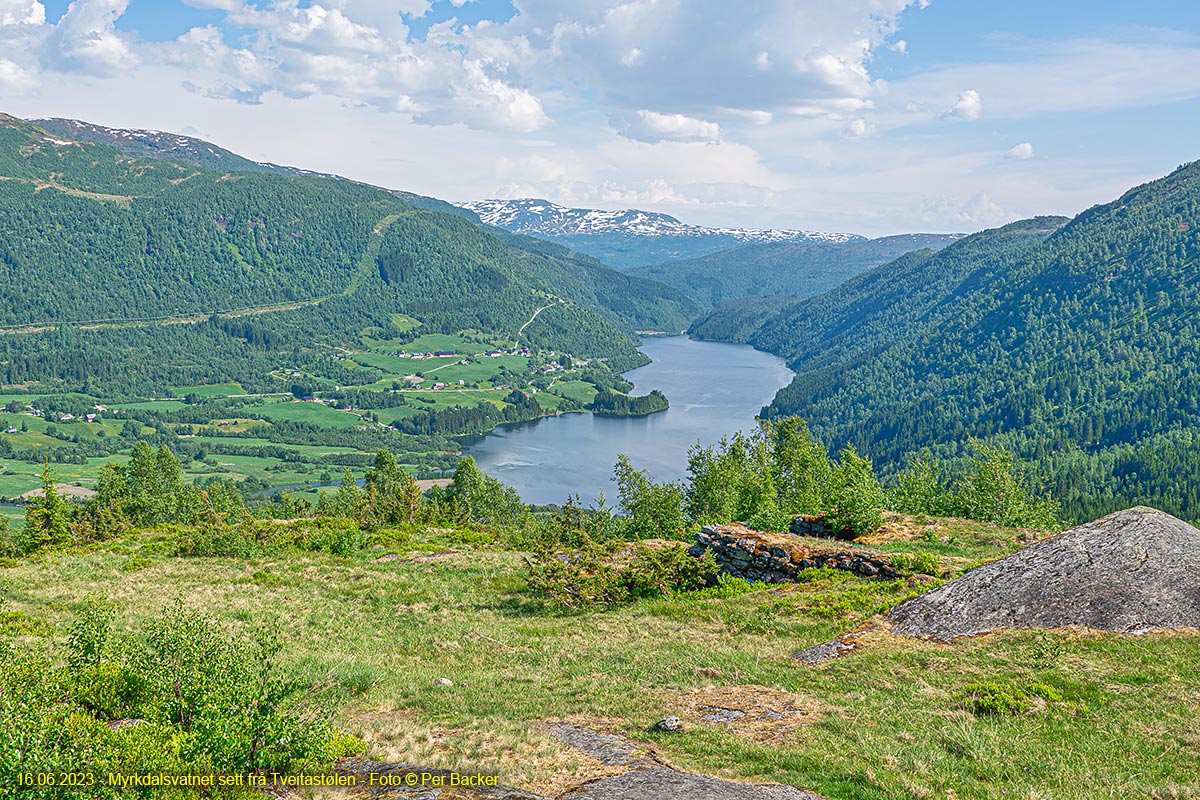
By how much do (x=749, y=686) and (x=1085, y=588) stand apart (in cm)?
1144

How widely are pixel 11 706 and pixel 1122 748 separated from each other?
20.6 metres

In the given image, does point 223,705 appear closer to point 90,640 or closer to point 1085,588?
point 90,640

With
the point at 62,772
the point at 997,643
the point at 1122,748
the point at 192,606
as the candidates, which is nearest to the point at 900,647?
the point at 997,643

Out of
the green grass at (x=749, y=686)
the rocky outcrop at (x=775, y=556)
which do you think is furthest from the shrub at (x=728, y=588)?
the rocky outcrop at (x=775, y=556)

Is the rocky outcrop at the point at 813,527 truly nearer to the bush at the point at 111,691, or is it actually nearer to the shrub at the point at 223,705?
the shrub at the point at 223,705

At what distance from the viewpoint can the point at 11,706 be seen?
12.0 m

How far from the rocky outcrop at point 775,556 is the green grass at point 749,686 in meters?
1.34

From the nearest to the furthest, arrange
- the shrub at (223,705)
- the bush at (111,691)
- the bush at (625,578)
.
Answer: the shrub at (223,705), the bush at (111,691), the bush at (625,578)

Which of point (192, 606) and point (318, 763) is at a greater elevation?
point (318, 763)

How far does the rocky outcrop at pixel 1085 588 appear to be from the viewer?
894 inches

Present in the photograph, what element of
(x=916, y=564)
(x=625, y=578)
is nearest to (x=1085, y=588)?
(x=916, y=564)

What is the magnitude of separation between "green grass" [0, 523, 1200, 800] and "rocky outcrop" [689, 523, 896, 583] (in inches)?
52.8

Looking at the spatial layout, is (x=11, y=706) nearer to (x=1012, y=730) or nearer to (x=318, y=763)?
(x=318, y=763)

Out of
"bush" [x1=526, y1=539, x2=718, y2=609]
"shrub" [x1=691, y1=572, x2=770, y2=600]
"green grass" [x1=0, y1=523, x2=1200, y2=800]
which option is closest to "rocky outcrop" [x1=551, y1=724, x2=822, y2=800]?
"green grass" [x1=0, y1=523, x2=1200, y2=800]
